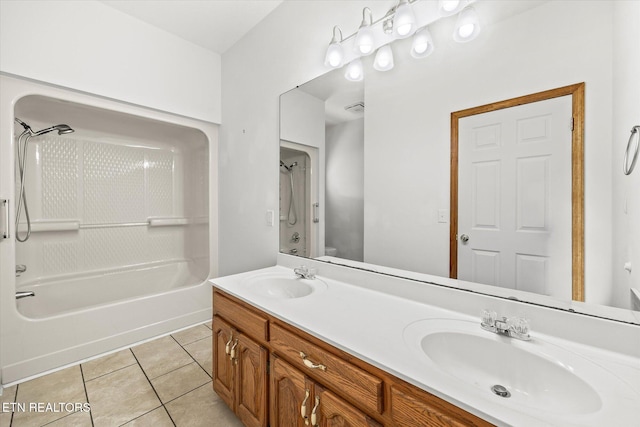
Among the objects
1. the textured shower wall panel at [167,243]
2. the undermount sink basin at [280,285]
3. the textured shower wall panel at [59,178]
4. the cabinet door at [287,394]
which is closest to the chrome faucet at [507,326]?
the cabinet door at [287,394]

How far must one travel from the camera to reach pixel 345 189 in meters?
1.58

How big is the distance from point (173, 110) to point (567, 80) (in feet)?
8.72

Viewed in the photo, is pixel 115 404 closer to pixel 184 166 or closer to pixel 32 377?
pixel 32 377

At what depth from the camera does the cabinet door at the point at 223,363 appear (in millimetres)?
1393

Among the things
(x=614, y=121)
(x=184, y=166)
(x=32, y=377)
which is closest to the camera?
(x=614, y=121)

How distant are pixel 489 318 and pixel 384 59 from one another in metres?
1.26

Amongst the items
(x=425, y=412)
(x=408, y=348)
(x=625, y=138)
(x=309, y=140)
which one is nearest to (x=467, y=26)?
(x=625, y=138)

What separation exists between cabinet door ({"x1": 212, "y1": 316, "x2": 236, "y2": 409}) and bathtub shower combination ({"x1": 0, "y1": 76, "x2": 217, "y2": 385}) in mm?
1187

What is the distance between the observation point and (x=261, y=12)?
2.08m

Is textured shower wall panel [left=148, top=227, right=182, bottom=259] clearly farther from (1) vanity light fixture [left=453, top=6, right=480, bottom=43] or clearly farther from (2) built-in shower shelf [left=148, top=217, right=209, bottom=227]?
(1) vanity light fixture [left=453, top=6, right=480, bottom=43]

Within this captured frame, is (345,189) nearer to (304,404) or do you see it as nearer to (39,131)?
(304,404)

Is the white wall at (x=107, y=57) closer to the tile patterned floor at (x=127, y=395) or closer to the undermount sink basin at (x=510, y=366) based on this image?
the tile patterned floor at (x=127, y=395)

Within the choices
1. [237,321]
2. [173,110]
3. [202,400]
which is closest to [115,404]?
[202,400]

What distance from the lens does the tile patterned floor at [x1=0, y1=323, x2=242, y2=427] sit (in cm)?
145
